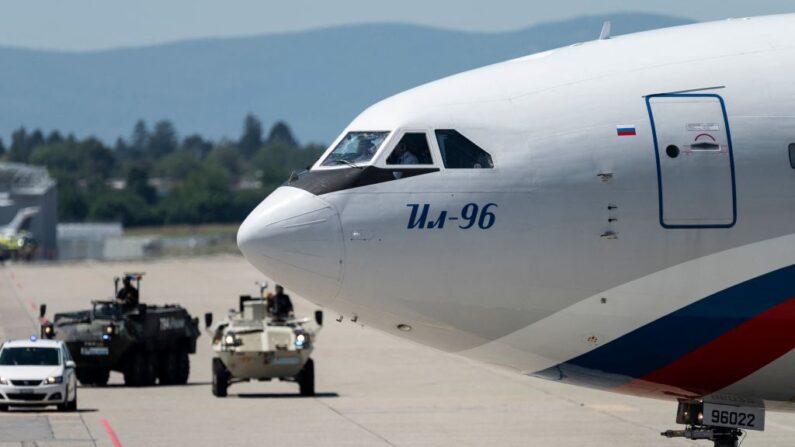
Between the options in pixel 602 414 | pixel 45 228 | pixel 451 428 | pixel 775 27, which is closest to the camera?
pixel 775 27

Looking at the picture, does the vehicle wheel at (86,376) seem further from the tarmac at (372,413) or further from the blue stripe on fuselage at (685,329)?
the blue stripe on fuselage at (685,329)

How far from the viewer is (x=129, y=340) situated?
36.8 m

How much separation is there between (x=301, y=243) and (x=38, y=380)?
17.7 m

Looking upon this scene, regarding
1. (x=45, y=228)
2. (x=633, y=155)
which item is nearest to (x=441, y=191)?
(x=633, y=155)

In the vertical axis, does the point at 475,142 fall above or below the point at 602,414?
above

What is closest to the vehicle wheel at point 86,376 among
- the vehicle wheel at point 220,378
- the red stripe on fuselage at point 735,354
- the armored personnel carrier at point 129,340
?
the armored personnel carrier at point 129,340

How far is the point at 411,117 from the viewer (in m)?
16.2

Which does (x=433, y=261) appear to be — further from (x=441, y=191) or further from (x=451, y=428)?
(x=451, y=428)

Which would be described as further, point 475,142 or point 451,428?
point 451,428

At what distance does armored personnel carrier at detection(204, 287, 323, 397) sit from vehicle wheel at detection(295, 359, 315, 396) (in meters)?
0.03

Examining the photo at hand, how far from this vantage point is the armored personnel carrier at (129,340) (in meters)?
36.6

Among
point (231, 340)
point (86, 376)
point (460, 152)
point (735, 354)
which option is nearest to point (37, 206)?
point (86, 376)

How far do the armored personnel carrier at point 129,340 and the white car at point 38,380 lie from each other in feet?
10.8

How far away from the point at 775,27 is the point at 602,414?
1617 cm
